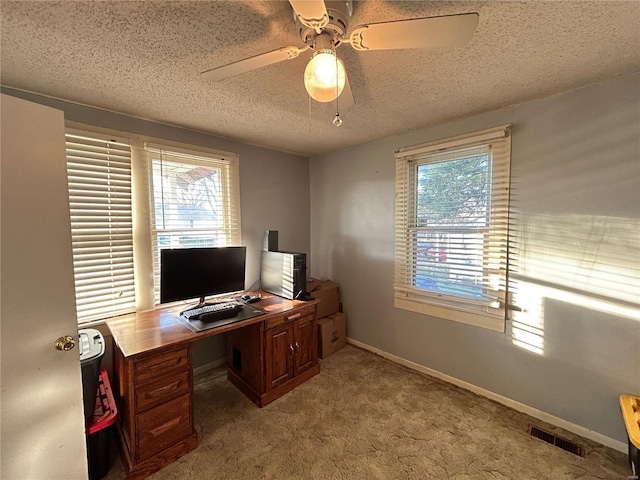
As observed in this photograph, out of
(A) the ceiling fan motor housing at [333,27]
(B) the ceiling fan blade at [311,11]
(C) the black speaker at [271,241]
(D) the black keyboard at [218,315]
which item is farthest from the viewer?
(C) the black speaker at [271,241]

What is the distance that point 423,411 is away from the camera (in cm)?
206

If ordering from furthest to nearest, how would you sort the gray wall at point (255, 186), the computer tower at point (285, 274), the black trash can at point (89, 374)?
the computer tower at point (285, 274) → the gray wall at point (255, 186) → the black trash can at point (89, 374)

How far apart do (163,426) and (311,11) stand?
2.25 metres

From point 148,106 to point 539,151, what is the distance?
9.57 feet

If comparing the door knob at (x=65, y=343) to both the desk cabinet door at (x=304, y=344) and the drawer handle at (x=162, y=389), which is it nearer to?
the drawer handle at (x=162, y=389)

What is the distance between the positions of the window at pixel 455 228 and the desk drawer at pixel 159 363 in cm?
201

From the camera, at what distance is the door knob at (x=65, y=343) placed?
1189mm

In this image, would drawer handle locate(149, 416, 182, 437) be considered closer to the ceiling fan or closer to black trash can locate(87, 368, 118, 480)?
black trash can locate(87, 368, 118, 480)

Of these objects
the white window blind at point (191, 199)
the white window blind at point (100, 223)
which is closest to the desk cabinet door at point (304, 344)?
the white window blind at point (191, 199)

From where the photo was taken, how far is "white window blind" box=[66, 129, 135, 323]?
6.25 feet

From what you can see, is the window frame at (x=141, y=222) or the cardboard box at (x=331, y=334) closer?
the window frame at (x=141, y=222)

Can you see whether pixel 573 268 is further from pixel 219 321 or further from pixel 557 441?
pixel 219 321

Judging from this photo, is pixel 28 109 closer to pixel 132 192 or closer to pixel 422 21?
pixel 132 192

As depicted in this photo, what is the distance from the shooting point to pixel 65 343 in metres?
1.21
